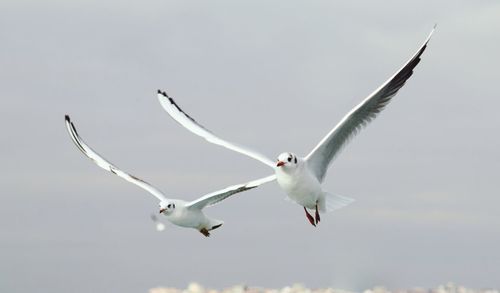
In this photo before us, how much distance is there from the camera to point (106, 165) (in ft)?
84.6

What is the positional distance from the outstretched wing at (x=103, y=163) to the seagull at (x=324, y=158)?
138 inches

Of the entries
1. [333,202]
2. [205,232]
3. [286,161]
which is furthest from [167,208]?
[286,161]

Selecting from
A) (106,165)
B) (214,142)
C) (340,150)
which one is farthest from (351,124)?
(106,165)

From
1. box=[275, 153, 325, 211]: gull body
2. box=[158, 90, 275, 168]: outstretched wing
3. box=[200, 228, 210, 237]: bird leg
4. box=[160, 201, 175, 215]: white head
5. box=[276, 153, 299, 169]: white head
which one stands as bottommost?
box=[275, 153, 325, 211]: gull body

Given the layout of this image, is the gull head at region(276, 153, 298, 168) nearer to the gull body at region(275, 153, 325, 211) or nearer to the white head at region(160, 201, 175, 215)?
the gull body at region(275, 153, 325, 211)

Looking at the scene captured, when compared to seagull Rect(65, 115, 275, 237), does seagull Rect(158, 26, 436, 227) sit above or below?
below

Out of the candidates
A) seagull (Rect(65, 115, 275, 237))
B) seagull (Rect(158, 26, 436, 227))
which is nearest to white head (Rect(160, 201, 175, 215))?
seagull (Rect(65, 115, 275, 237))

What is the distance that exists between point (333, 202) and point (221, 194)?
109 inches

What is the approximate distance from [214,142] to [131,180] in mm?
2733

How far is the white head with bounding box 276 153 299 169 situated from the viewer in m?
19.7

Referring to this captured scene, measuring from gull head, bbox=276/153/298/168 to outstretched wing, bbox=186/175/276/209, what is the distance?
1.89 m

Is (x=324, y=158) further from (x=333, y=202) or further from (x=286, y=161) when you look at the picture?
(x=286, y=161)

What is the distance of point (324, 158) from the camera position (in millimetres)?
20922

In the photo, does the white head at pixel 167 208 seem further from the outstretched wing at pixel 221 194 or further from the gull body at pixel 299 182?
the gull body at pixel 299 182
